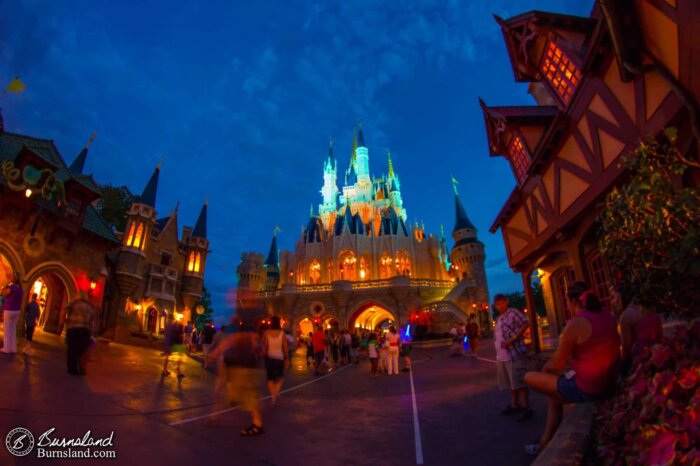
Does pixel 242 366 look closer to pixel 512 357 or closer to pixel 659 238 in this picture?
pixel 512 357

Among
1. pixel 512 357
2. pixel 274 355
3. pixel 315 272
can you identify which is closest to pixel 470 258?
pixel 315 272

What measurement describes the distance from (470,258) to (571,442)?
A: 39.0 meters

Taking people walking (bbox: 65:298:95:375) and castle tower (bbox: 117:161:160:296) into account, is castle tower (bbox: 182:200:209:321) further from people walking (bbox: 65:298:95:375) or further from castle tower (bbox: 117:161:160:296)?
people walking (bbox: 65:298:95:375)

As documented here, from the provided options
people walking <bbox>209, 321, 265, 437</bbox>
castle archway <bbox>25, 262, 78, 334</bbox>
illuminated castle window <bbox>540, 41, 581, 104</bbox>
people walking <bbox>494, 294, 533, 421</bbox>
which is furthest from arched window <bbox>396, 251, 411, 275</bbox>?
people walking <bbox>209, 321, 265, 437</bbox>

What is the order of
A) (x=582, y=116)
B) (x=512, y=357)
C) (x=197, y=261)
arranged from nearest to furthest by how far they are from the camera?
1. (x=512, y=357)
2. (x=582, y=116)
3. (x=197, y=261)

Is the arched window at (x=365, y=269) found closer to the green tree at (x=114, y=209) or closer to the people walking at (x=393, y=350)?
the green tree at (x=114, y=209)

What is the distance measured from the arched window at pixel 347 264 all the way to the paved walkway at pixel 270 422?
111ft

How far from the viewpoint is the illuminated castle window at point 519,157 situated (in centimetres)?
1122

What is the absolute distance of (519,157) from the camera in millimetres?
11797

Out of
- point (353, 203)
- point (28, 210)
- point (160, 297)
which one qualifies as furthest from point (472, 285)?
point (28, 210)

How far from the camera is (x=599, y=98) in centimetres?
707

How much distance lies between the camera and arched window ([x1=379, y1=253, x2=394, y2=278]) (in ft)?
137

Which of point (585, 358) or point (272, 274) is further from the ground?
point (272, 274)

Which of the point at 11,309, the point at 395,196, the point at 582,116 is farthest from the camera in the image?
the point at 395,196
